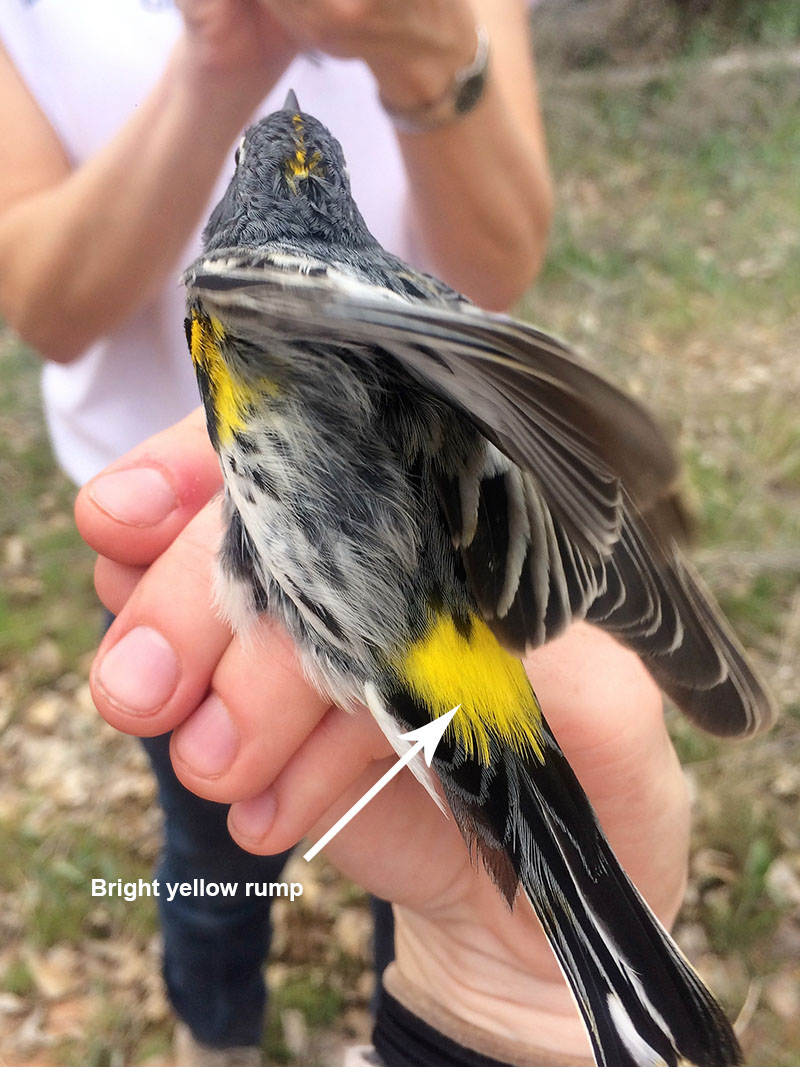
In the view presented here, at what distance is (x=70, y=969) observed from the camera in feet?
5.03

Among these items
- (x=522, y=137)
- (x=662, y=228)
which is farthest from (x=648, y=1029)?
(x=662, y=228)

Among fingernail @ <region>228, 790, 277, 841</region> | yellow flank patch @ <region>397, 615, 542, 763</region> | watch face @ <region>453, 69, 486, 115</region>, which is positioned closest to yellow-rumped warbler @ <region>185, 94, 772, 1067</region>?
yellow flank patch @ <region>397, 615, 542, 763</region>

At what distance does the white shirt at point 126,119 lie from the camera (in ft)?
2.69

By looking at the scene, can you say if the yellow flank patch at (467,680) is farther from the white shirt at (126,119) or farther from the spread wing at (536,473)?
the white shirt at (126,119)

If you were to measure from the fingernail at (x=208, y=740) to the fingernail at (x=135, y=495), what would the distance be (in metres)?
0.18

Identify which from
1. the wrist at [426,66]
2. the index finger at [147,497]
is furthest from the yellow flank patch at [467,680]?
the wrist at [426,66]

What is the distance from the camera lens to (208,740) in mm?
726

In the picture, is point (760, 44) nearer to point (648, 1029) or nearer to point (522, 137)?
point (522, 137)

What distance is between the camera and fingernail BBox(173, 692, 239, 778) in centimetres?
72

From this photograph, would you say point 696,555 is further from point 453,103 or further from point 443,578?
point 453,103

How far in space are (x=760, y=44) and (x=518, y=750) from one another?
3173 millimetres

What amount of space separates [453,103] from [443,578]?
530 mm

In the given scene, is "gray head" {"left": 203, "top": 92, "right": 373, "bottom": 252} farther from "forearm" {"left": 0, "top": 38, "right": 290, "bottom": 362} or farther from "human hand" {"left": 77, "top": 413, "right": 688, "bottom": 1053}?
"human hand" {"left": 77, "top": 413, "right": 688, "bottom": 1053}

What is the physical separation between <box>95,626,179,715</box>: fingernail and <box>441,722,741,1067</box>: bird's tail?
0.85ft
